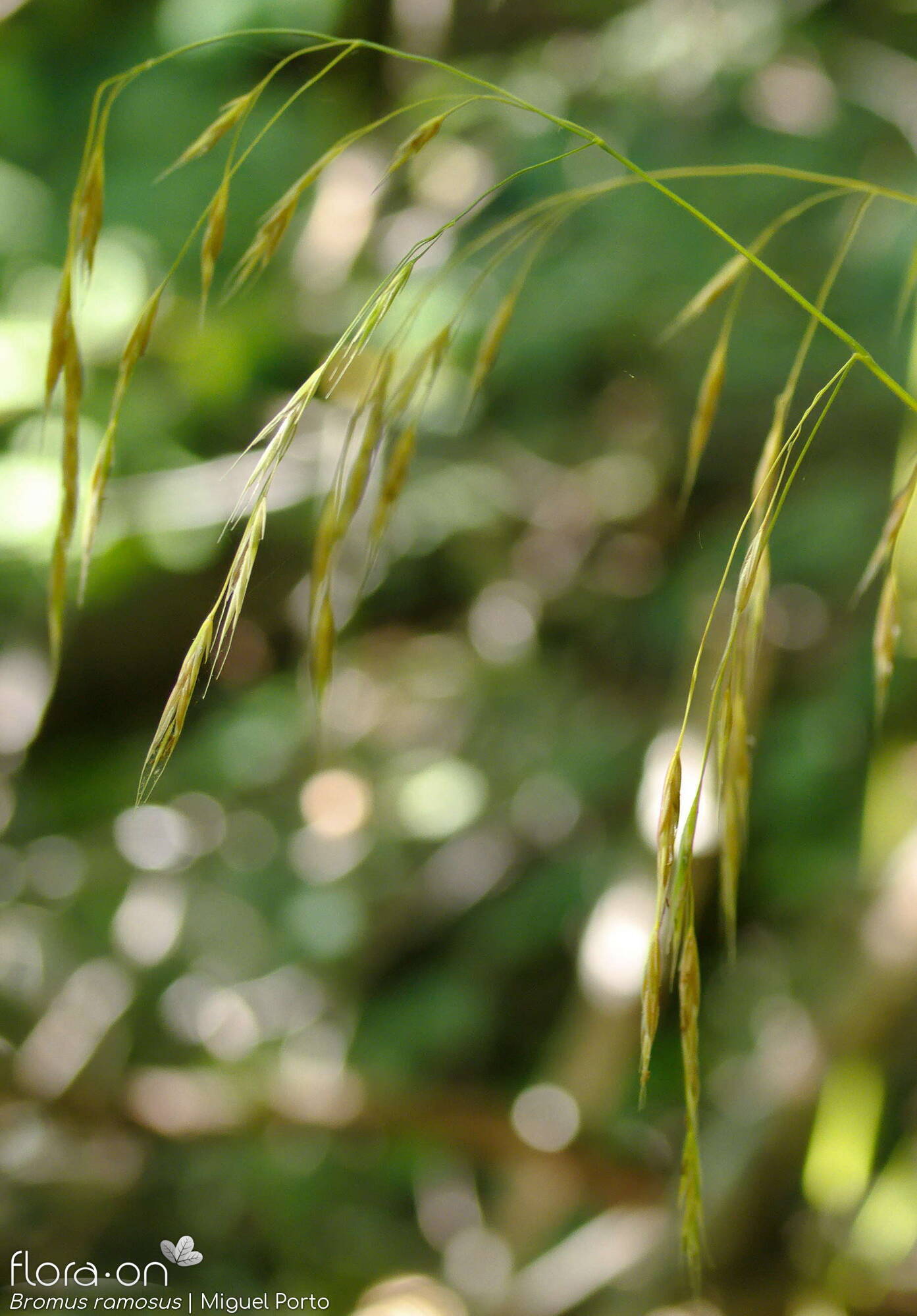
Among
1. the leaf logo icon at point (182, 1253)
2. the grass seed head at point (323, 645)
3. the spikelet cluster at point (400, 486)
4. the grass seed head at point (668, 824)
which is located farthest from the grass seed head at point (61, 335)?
the leaf logo icon at point (182, 1253)

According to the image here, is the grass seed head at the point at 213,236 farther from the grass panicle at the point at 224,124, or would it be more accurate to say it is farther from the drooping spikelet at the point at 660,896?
the drooping spikelet at the point at 660,896

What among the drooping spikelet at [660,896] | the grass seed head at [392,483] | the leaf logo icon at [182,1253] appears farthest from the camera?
the leaf logo icon at [182,1253]

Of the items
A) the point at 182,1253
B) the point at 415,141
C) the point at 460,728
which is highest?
the point at 415,141

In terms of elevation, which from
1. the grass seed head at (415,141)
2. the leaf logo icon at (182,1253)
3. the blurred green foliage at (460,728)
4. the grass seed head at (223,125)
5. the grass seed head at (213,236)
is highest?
the grass seed head at (223,125)

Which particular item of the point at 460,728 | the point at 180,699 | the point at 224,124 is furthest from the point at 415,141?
the point at 460,728

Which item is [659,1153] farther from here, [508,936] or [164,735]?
[164,735]

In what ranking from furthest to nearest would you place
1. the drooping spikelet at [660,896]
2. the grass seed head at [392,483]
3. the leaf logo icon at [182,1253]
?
1. the leaf logo icon at [182,1253]
2. the grass seed head at [392,483]
3. the drooping spikelet at [660,896]

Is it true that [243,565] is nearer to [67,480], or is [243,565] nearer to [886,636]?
[67,480]

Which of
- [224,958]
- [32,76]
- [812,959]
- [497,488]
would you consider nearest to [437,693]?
[497,488]
